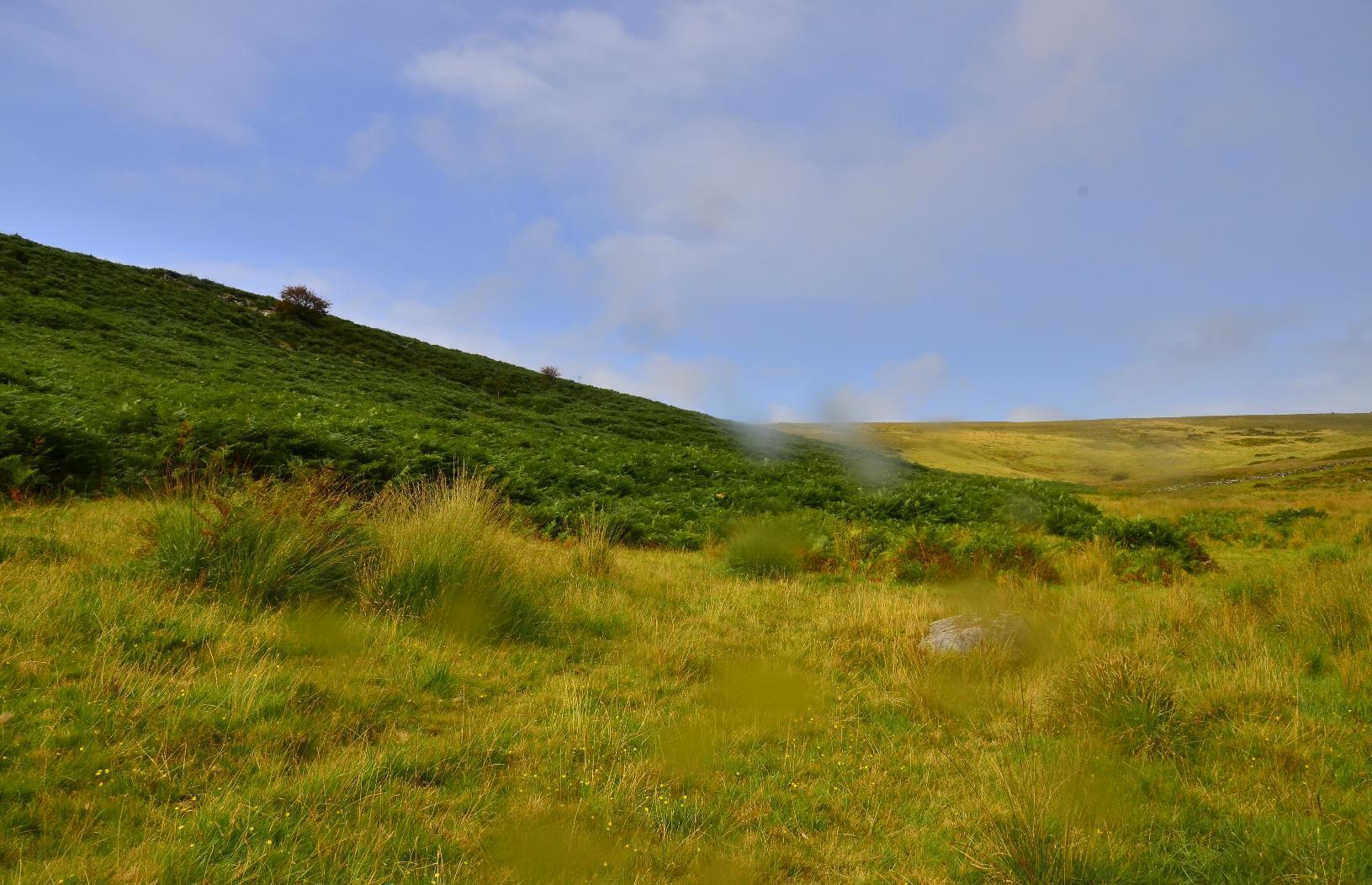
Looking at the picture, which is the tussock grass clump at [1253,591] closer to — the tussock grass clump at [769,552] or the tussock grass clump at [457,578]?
the tussock grass clump at [769,552]

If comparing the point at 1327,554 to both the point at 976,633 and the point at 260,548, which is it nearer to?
the point at 976,633

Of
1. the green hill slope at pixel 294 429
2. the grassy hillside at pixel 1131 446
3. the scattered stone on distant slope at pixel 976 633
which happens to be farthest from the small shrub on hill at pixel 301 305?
the scattered stone on distant slope at pixel 976 633

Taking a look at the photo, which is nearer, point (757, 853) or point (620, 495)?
point (757, 853)

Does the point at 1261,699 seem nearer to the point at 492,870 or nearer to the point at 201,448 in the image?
the point at 492,870

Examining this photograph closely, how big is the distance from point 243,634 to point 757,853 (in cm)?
384

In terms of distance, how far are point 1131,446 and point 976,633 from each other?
75.9m

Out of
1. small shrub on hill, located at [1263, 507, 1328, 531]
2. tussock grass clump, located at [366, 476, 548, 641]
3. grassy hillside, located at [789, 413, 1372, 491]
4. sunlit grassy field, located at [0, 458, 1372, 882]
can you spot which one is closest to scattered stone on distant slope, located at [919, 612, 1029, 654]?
sunlit grassy field, located at [0, 458, 1372, 882]

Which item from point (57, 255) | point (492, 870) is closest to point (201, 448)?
point (492, 870)

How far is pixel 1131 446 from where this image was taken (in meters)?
68.2

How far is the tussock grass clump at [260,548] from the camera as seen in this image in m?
5.50

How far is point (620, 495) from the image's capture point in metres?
15.4

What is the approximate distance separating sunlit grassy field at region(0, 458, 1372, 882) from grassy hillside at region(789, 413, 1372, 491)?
3673 centimetres

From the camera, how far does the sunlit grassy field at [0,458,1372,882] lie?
9.41 ft

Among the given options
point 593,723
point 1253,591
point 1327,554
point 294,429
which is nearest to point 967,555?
point 1253,591
